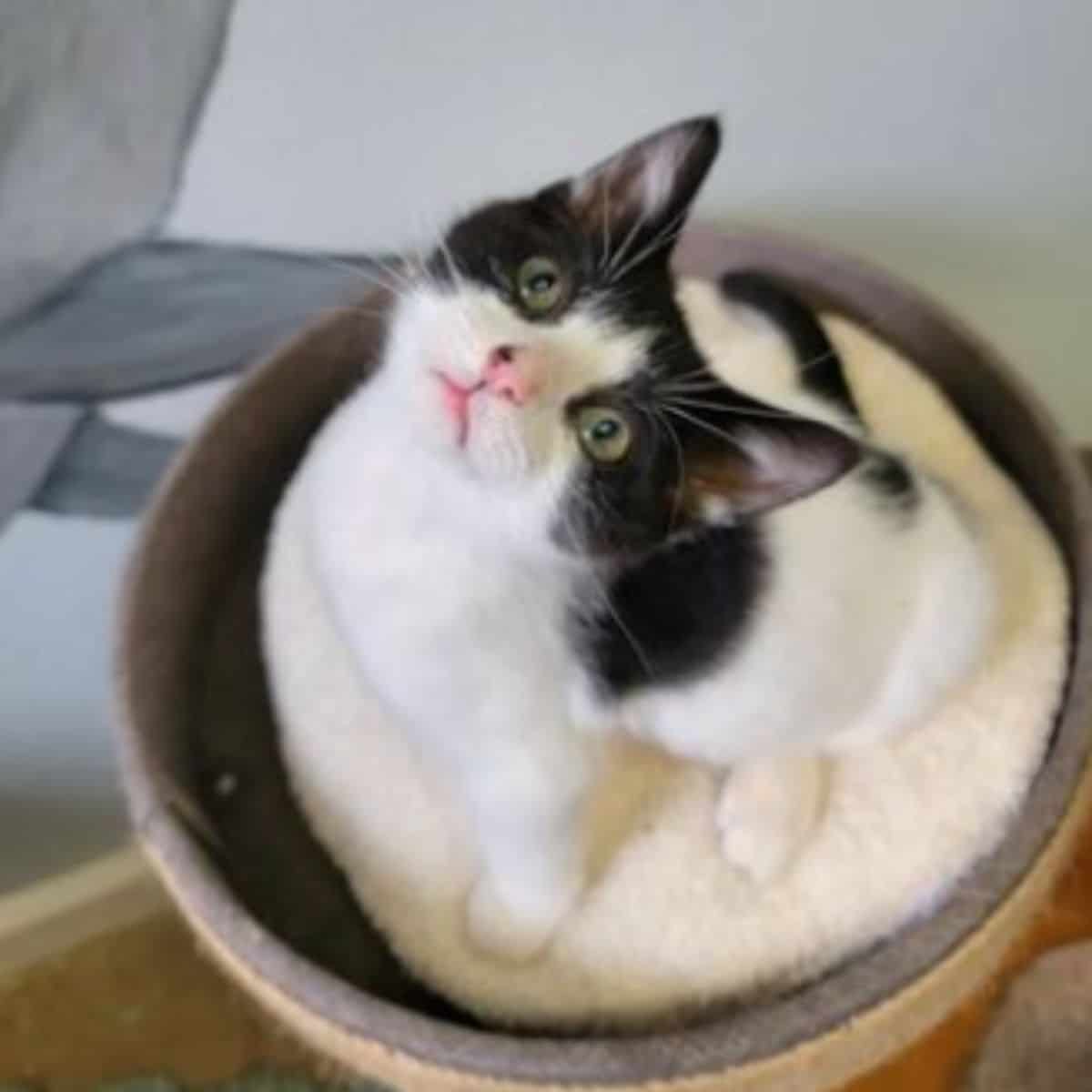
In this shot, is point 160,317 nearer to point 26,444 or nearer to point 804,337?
point 26,444

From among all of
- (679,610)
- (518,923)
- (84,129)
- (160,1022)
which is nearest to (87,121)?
(84,129)

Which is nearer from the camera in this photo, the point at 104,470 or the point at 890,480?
the point at 890,480

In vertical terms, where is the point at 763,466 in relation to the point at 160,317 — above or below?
above

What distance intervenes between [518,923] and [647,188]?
421mm

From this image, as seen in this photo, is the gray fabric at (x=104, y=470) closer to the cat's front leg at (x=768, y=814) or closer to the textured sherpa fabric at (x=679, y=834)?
the textured sherpa fabric at (x=679, y=834)

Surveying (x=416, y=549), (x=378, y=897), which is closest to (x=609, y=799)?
(x=378, y=897)

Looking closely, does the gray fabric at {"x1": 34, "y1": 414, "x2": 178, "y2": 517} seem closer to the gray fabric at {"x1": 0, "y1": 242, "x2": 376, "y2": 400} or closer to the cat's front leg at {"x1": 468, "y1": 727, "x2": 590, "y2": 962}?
the gray fabric at {"x1": 0, "y1": 242, "x2": 376, "y2": 400}

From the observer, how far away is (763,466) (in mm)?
728

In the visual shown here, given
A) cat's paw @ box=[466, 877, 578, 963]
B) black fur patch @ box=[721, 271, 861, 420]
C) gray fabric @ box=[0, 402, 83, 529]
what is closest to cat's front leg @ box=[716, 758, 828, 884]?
cat's paw @ box=[466, 877, 578, 963]

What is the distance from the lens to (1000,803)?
101 centimetres

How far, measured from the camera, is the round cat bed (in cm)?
89

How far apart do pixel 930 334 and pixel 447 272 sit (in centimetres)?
50

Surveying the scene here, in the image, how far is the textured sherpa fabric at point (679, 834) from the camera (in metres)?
0.98

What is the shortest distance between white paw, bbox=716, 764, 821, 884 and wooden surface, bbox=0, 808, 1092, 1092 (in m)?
0.40
